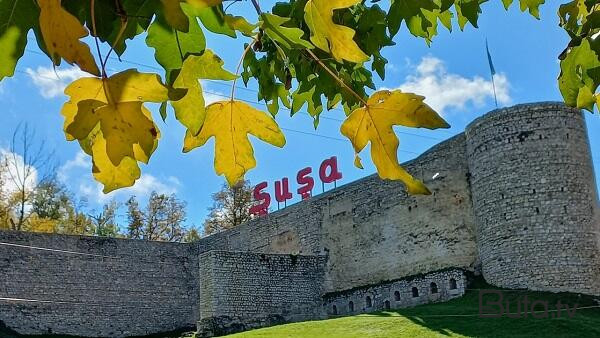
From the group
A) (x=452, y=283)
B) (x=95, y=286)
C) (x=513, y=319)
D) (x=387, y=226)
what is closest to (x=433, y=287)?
(x=452, y=283)

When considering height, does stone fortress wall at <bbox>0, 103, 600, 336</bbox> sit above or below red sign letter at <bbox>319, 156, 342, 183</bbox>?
below

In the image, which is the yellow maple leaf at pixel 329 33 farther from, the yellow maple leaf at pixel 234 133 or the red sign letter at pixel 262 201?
the red sign letter at pixel 262 201

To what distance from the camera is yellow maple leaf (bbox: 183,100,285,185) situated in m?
0.97

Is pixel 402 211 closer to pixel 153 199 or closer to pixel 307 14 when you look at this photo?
pixel 307 14

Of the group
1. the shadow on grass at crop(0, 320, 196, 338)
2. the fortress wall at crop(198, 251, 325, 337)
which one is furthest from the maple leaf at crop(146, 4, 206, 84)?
the shadow on grass at crop(0, 320, 196, 338)

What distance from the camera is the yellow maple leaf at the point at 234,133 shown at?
97cm

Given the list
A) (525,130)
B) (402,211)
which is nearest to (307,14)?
(525,130)

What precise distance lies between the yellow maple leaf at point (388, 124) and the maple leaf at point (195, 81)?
0.18 meters

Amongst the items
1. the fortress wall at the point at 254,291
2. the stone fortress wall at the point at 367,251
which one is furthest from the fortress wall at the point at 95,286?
the fortress wall at the point at 254,291

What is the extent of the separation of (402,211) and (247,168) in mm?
15674

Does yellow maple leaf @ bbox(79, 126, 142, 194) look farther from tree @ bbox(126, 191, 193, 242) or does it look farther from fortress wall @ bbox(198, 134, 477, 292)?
tree @ bbox(126, 191, 193, 242)

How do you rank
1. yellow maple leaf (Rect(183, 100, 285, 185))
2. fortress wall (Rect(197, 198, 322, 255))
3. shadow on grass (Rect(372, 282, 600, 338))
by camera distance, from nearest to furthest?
1. yellow maple leaf (Rect(183, 100, 285, 185))
2. shadow on grass (Rect(372, 282, 600, 338))
3. fortress wall (Rect(197, 198, 322, 255))

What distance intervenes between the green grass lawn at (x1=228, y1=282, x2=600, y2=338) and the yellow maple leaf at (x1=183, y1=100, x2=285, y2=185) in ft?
32.3

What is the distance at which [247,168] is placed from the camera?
1.05 m
